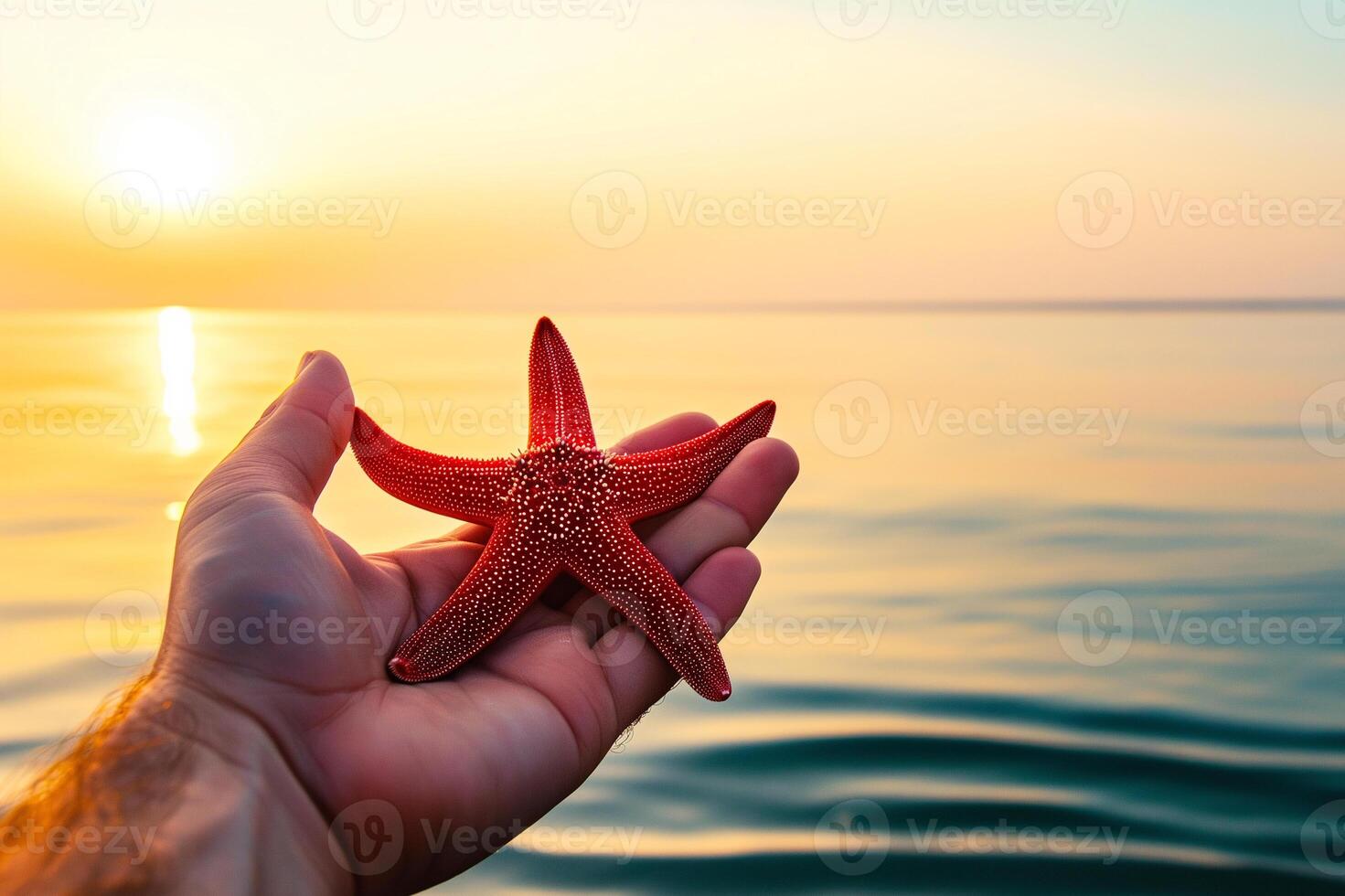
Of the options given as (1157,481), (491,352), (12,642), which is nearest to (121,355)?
(491,352)

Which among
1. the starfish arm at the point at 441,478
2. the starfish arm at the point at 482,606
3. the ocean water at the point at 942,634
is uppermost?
the starfish arm at the point at 441,478

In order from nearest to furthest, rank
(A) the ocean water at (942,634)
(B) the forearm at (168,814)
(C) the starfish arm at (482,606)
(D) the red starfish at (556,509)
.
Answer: (B) the forearm at (168,814) → (C) the starfish arm at (482,606) → (D) the red starfish at (556,509) → (A) the ocean water at (942,634)

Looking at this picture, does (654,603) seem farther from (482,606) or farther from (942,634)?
(942,634)

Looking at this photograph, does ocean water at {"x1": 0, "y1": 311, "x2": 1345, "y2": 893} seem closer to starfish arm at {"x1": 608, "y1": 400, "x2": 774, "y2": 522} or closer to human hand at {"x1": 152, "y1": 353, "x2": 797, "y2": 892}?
human hand at {"x1": 152, "y1": 353, "x2": 797, "y2": 892}

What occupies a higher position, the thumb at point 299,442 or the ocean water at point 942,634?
the thumb at point 299,442

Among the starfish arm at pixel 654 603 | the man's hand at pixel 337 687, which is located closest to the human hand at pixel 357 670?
the man's hand at pixel 337 687

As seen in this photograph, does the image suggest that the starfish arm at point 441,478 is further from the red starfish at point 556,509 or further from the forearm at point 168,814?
the forearm at point 168,814

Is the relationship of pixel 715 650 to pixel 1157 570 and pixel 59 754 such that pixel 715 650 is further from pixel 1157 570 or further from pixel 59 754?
pixel 1157 570
